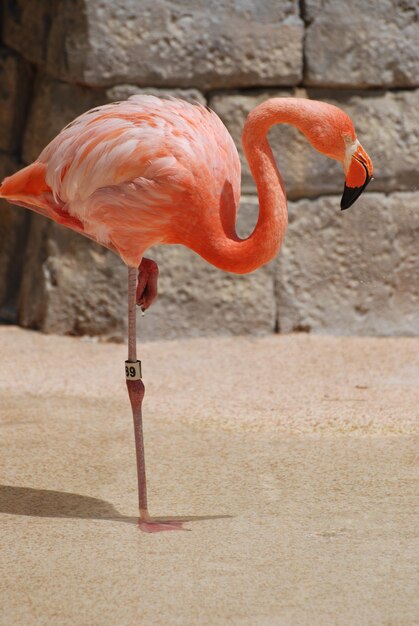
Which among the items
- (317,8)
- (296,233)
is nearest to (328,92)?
(317,8)

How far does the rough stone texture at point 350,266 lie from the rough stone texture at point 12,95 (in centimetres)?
161

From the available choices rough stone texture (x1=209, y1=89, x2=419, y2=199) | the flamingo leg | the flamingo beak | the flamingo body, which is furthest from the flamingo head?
rough stone texture (x1=209, y1=89, x2=419, y2=199)

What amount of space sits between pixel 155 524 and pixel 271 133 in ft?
9.14

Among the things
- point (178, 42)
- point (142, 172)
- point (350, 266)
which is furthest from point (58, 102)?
point (142, 172)

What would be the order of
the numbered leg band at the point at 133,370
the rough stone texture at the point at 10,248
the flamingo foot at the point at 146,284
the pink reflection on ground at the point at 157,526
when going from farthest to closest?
the rough stone texture at the point at 10,248
the flamingo foot at the point at 146,284
the numbered leg band at the point at 133,370
the pink reflection on ground at the point at 157,526

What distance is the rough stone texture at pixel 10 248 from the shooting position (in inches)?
218

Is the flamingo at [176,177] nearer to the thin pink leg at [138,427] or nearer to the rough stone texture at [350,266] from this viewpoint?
the thin pink leg at [138,427]

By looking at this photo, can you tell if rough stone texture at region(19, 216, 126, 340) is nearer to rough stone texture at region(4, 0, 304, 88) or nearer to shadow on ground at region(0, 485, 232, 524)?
rough stone texture at region(4, 0, 304, 88)

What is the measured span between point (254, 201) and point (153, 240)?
2052mm

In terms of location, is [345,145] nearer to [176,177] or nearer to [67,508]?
[176,177]

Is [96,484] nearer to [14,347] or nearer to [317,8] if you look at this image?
[14,347]

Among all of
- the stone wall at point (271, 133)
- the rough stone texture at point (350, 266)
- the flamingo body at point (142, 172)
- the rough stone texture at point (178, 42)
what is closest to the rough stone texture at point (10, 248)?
the stone wall at point (271, 133)

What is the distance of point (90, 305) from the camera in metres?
5.06

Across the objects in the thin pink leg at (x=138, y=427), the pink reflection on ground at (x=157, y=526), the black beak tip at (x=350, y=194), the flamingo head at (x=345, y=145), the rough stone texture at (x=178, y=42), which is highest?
the rough stone texture at (x=178, y=42)
